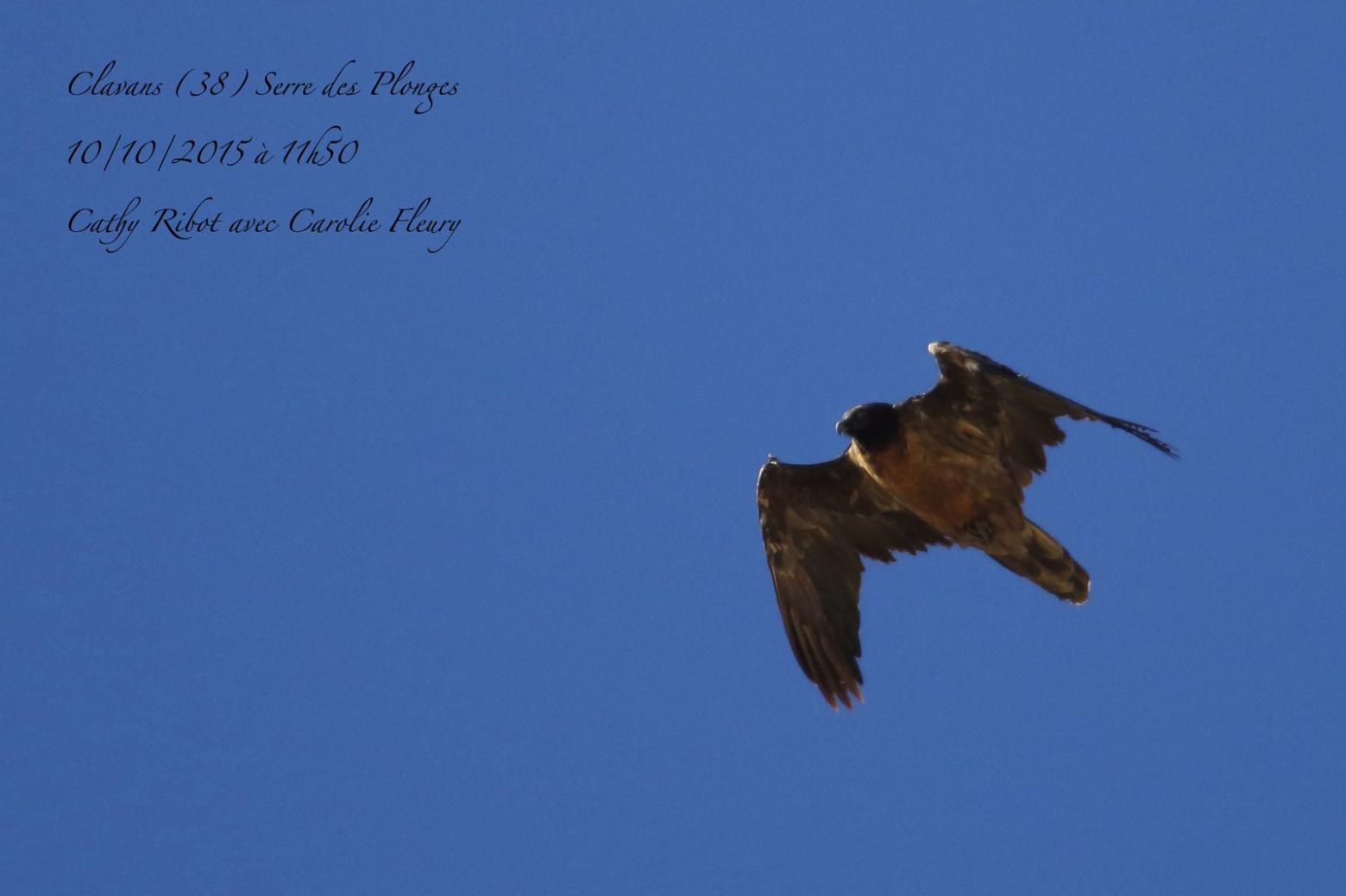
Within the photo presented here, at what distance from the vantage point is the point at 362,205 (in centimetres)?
2198

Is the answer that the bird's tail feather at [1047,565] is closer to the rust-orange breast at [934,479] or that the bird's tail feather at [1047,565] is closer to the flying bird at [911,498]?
the flying bird at [911,498]

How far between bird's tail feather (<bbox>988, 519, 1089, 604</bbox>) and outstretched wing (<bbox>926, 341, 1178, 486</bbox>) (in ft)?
1.60

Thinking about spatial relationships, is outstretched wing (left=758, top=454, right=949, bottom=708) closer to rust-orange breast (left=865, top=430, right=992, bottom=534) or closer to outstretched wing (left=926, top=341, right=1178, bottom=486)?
rust-orange breast (left=865, top=430, right=992, bottom=534)

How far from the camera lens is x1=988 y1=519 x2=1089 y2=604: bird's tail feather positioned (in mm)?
12914

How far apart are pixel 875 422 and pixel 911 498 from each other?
75cm

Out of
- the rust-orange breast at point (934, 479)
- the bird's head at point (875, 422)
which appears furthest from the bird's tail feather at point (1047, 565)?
the bird's head at point (875, 422)

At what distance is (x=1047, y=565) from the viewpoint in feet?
42.6

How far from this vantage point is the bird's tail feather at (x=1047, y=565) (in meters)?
12.9

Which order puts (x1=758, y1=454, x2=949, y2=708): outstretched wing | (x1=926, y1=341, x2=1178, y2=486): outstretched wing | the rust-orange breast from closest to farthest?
(x1=926, y1=341, x2=1178, y2=486): outstretched wing → the rust-orange breast → (x1=758, y1=454, x2=949, y2=708): outstretched wing

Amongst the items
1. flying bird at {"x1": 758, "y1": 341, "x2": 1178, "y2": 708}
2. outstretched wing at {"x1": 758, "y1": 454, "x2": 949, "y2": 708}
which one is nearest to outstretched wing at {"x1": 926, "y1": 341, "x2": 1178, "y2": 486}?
flying bird at {"x1": 758, "y1": 341, "x2": 1178, "y2": 708}

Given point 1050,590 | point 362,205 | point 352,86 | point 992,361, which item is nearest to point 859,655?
point 1050,590

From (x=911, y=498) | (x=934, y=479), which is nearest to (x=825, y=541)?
(x=911, y=498)

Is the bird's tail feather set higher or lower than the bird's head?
lower

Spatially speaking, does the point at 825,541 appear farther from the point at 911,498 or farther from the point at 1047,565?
the point at 1047,565
